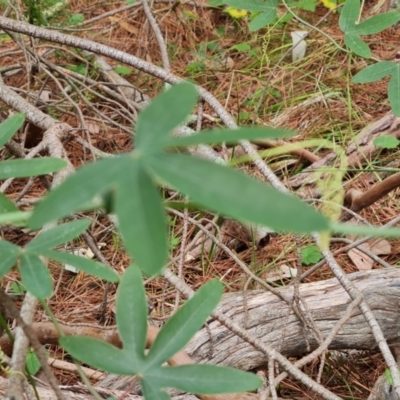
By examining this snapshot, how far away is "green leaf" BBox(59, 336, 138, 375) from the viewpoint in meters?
0.56

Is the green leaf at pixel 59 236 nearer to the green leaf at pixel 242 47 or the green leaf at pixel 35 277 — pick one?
the green leaf at pixel 35 277

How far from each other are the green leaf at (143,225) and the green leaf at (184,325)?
268mm

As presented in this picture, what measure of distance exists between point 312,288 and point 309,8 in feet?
6.62

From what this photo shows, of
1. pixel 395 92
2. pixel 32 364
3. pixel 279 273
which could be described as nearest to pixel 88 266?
pixel 395 92

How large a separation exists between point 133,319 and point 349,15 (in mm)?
A: 996

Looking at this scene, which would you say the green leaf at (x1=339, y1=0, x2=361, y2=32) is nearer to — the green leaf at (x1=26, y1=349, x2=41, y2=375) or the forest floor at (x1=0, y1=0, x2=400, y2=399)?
the forest floor at (x1=0, y1=0, x2=400, y2=399)

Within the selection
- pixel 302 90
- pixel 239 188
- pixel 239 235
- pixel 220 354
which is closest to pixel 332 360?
pixel 220 354

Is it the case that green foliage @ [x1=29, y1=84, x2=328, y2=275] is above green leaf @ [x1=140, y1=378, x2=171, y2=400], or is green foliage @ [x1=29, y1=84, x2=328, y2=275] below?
above

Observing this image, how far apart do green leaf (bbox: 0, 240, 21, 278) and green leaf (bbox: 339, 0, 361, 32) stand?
1.01 meters

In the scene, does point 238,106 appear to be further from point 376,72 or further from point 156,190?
point 156,190

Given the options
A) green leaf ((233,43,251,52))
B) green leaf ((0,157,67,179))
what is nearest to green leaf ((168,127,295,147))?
green leaf ((0,157,67,179))

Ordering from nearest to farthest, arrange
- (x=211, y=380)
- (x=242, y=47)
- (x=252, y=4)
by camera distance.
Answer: (x=211, y=380), (x=252, y=4), (x=242, y=47)

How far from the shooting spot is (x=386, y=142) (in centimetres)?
226

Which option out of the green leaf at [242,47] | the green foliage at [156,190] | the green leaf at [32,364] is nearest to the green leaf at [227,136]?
the green foliage at [156,190]
